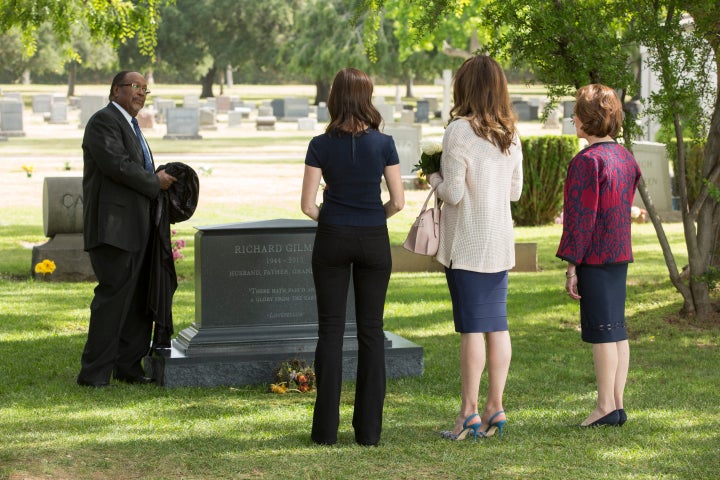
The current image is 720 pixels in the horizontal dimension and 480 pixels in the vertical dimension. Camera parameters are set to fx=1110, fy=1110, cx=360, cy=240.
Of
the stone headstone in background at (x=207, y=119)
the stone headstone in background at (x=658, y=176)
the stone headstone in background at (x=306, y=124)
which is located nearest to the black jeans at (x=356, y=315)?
the stone headstone in background at (x=658, y=176)

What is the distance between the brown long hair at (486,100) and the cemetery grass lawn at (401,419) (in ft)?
5.04

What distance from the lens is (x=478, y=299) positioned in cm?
545

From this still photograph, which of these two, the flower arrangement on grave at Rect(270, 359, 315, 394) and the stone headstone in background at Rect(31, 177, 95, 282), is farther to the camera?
the stone headstone in background at Rect(31, 177, 95, 282)

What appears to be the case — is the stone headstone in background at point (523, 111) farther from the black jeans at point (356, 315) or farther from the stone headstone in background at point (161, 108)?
the black jeans at point (356, 315)

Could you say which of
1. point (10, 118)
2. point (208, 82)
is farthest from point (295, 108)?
point (208, 82)

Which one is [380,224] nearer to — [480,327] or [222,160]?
[480,327]

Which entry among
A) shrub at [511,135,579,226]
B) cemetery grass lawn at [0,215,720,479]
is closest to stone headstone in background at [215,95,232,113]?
shrub at [511,135,579,226]

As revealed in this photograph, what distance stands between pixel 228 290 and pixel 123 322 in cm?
69

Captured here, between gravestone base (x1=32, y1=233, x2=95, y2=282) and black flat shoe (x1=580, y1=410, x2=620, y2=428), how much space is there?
24.1 feet

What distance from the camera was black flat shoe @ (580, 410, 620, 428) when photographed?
5863mm

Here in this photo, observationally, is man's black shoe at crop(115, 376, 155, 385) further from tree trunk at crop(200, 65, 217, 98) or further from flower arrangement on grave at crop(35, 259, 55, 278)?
tree trunk at crop(200, 65, 217, 98)

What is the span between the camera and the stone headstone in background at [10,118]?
3762 centimetres

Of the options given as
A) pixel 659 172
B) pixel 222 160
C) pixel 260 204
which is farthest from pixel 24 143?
pixel 659 172

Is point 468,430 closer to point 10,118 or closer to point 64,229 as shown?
point 64,229
